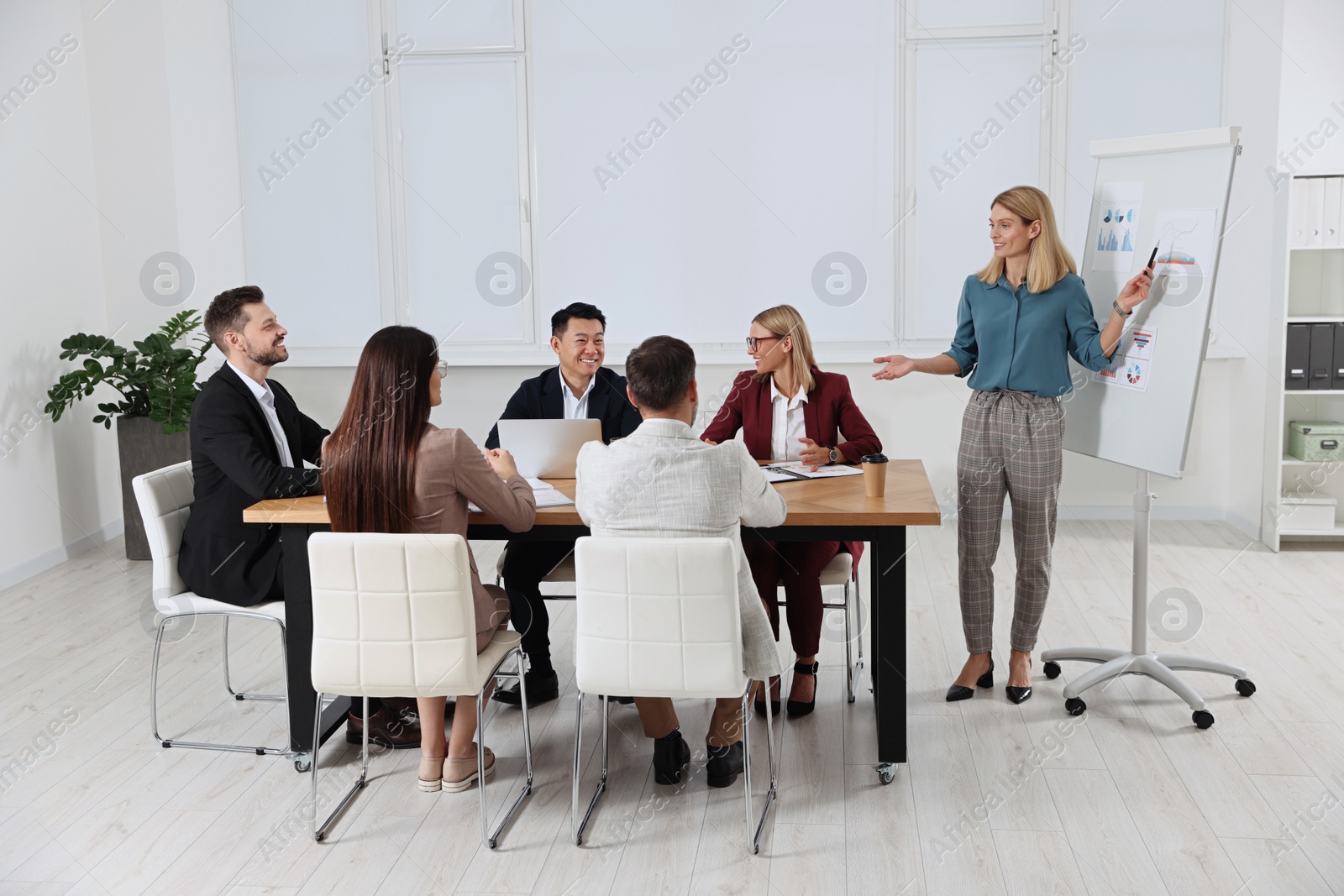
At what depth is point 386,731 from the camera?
3277 millimetres

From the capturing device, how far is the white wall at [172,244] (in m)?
5.14

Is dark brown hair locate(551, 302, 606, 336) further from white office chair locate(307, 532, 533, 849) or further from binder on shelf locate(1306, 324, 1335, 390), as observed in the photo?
binder on shelf locate(1306, 324, 1335, 390)

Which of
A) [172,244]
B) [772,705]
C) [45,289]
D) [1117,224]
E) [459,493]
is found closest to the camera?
[459,493]

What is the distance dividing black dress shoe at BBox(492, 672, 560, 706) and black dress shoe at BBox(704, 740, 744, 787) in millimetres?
762

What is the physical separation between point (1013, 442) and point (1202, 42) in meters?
3.35

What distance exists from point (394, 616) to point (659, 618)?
2.05 feet

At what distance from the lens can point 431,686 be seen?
262 cm

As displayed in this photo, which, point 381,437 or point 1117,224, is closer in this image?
point 381,437

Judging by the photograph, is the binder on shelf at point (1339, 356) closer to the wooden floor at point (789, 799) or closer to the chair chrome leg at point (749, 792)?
the wooden floor at point (789, 799)

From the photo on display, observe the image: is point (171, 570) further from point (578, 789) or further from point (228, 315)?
point (578, 789)

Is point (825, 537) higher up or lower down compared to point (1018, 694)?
higher up

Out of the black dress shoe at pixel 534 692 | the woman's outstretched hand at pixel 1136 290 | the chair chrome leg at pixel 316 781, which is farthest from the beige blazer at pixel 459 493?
the woman's outstretched hand at pixel 1136 290

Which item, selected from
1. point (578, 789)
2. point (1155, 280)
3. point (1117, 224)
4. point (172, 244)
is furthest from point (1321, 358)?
point (172, 244)

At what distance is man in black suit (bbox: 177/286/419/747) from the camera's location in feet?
10.3
